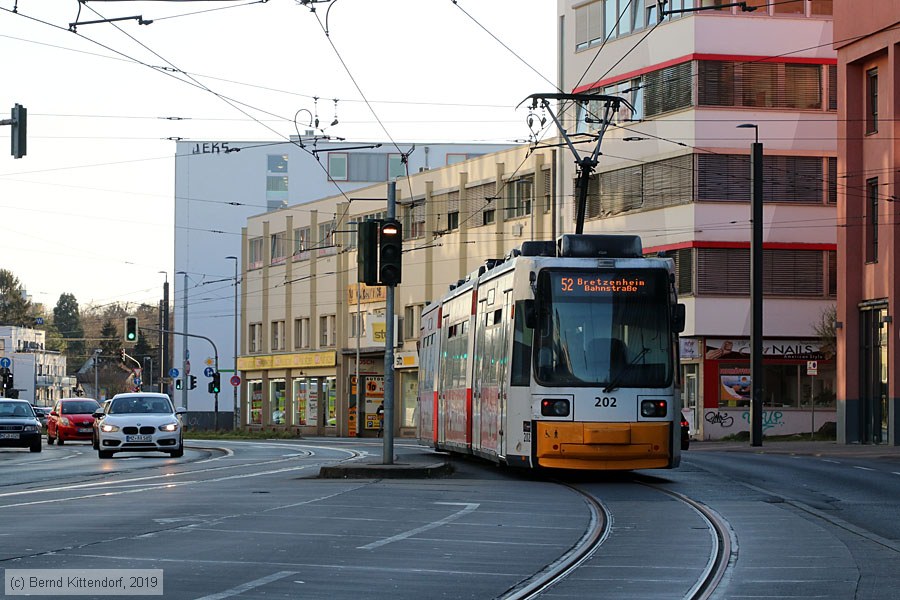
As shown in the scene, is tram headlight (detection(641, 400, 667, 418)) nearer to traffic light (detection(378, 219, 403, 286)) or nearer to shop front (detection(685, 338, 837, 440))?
traffic light (detection(378, 219, 403, 286))

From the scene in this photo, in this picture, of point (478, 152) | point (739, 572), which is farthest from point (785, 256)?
point (478, 152)

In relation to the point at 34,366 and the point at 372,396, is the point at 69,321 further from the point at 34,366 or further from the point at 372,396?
the point at 372,396

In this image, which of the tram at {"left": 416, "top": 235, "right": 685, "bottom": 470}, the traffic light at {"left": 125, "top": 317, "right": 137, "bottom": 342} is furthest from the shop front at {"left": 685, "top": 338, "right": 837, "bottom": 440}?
the tram at {"left": 416, "top": 235, "right": 685, "bottom": 470}

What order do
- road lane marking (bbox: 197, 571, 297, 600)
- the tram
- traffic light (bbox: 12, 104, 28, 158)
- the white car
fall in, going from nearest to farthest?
road lane marking (bbox: 197, 571, 297, 600), the tram, traffic light (bbox: 12, 104, 28, 158), the white car

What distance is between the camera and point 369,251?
2339 cm

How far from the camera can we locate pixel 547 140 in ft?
200

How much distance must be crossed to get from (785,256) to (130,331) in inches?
1045

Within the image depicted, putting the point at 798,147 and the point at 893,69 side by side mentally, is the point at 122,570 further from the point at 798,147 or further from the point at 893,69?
the point at 798,147

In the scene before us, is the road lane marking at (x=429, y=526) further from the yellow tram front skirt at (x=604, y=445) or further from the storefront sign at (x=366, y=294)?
the storefront sign at (x=366, y=294)

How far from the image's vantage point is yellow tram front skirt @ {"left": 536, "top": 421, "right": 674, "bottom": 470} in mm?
21328

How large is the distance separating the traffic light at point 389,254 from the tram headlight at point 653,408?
4.27m

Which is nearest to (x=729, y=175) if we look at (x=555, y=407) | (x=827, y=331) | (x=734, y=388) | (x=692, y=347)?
(x=692, y=347)

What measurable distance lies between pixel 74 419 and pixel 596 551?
3799 centimetres

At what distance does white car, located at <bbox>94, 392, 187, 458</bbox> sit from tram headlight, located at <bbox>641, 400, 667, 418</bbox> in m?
15.6
